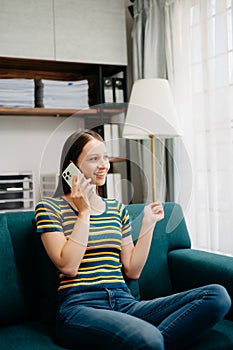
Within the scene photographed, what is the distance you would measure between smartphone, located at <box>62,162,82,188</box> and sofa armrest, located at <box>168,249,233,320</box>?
71 cm

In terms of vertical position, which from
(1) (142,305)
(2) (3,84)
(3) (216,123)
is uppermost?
(2) (3,84)

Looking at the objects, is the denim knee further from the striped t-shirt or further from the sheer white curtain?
the sheer white curtain

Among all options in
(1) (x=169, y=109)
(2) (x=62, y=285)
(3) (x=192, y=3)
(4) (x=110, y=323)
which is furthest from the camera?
(3) (x=192, y=3)

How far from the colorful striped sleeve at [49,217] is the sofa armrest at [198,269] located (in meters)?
0.66

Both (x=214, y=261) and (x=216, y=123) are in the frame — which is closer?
(x=214, y=261)

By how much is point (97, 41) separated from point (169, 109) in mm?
884

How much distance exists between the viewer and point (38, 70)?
128 inches

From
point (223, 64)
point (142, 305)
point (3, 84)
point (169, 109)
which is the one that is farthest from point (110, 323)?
point (3, 84)

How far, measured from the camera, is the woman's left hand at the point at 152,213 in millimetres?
1745

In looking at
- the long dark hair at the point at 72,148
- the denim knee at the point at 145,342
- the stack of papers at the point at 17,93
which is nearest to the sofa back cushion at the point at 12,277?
the long dark hair at the point at 72,148

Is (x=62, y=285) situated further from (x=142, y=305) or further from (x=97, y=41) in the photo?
(x=97, y=41)

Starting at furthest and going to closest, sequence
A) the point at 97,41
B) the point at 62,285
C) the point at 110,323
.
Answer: the point at 97,41
the point at 62,285
the point at 110,323

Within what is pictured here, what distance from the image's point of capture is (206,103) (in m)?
2.72

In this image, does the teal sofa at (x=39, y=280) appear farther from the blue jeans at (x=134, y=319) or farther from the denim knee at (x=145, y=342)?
the denim knee at (x=145, y=342)
